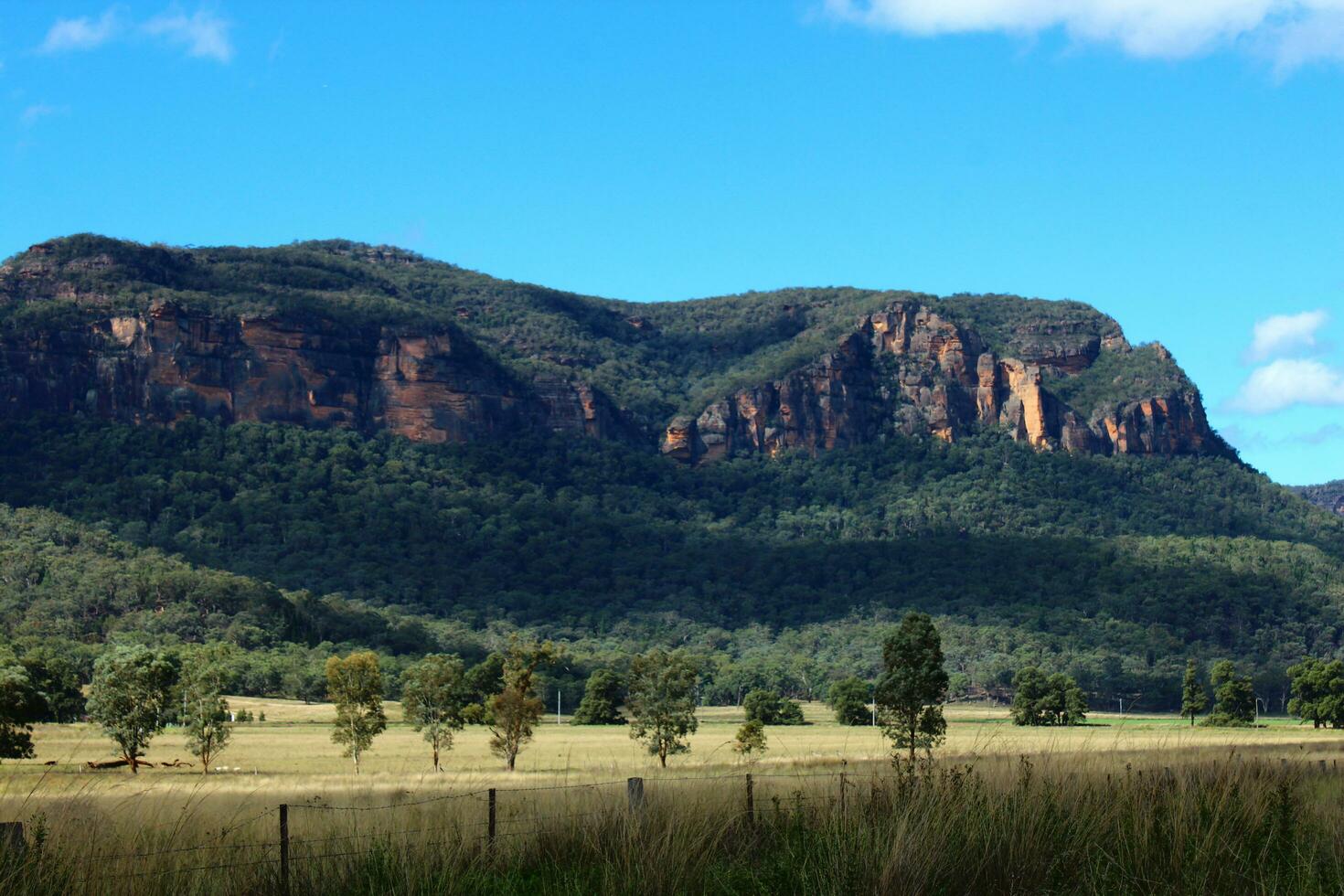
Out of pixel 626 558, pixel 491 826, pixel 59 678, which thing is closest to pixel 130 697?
pixel 59 678

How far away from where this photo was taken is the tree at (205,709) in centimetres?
4106

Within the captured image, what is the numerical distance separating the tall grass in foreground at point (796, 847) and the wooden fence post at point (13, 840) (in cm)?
12

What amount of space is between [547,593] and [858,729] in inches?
3492

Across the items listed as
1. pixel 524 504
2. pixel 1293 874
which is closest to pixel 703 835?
pixel 1293 874

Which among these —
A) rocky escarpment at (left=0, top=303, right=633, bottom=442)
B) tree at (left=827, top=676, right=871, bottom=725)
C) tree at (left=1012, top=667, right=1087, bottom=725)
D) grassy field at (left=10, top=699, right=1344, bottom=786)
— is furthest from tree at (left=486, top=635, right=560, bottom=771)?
rocky escarpment at (left=0, top=303, right=633, bottom=442)

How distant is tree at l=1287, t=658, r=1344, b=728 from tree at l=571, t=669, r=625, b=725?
35702 millimetres

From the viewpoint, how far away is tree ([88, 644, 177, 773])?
4003 cm

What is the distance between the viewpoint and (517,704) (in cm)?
4394

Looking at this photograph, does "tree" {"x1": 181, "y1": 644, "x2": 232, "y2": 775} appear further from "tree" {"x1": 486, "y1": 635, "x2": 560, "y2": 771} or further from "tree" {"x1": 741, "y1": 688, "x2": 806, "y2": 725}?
"tree" {"x1": 741, "y1": 688, "x2": 806, "y2": 725}

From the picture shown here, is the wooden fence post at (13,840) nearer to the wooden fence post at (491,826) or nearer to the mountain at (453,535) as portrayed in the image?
the wooden fence post at (491,826)

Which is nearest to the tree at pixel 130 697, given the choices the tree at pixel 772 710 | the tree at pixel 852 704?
the tree at pixel 772 710

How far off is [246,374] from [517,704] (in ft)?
476

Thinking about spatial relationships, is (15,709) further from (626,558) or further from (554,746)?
(626,558)

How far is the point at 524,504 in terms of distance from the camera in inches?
7200
